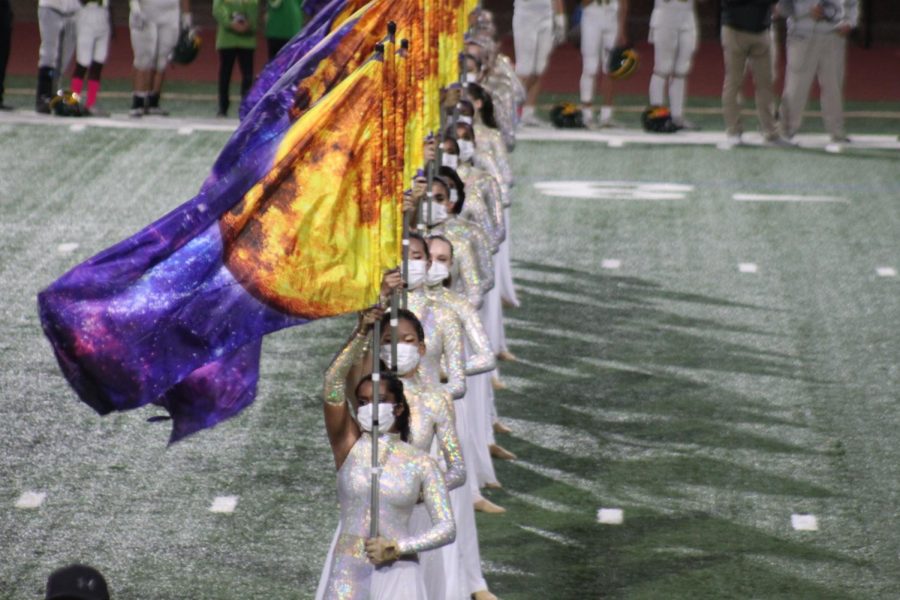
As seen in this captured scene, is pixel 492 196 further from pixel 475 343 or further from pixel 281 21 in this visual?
pixel 281 21

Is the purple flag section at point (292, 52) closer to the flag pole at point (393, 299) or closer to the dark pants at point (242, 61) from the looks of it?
the flag pole at point (393, 299)

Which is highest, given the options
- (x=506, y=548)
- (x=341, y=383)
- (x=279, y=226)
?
(x=279, y=226)

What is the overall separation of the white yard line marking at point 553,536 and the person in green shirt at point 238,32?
39.4 feet

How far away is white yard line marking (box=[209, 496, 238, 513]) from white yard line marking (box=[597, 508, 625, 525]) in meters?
2.10

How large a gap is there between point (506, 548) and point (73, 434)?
3296mm

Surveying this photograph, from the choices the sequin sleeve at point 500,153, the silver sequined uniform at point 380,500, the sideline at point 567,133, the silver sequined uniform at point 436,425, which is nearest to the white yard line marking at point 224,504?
the silver sequined uniform at point 436,425

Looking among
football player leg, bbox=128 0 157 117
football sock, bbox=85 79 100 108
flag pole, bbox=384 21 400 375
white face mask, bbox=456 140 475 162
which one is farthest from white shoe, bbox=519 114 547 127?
flag pole, bbox=384 21 400 375

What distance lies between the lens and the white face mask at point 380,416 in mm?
7988

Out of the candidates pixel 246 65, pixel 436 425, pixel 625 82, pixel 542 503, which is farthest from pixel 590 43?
pixel 436 425

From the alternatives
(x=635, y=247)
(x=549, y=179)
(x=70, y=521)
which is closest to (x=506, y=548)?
(x=70, y=521)

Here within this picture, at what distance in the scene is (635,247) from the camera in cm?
1802

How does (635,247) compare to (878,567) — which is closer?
(878,567)

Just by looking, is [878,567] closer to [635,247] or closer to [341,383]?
[341,383]

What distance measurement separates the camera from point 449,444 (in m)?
8.66
